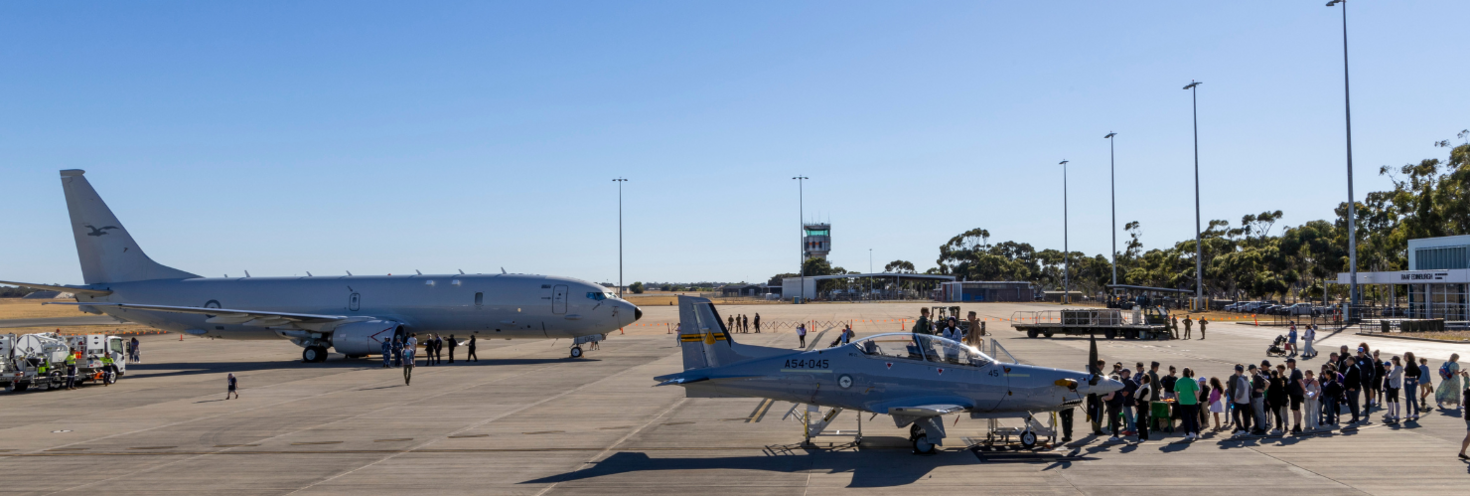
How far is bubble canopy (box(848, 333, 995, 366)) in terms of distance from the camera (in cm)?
1630

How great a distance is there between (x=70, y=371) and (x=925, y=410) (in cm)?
2949

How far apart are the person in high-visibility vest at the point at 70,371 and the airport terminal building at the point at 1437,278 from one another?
7177 centimetres

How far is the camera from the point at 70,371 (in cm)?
2936

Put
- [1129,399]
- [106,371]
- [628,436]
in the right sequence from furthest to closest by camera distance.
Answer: [106,371]
[628,436]
[1129,399]

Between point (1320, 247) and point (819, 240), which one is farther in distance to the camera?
point (819, 240)

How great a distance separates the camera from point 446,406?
75.8 feet

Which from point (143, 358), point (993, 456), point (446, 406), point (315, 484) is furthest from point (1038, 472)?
point (143, 358)

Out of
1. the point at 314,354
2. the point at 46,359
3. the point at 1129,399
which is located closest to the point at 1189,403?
the point at 1129,399

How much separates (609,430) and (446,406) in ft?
21.8

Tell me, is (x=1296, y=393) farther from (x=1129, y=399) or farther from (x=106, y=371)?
(x=106, y=371)

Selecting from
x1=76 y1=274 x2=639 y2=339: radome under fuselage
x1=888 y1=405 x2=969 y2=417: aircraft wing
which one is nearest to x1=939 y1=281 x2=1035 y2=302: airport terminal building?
x1=76 y1=274 x2=639 y2=339: radome under fuselage

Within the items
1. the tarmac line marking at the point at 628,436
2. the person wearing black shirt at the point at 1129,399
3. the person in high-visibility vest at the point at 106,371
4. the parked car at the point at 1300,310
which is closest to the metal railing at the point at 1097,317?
the person wearing black shirt at the point at 1129,399

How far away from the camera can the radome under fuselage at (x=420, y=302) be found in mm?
38531

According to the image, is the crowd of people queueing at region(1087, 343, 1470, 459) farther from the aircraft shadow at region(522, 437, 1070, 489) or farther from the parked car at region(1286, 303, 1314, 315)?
the parked car at region(1286, 303, 1314, 315)
